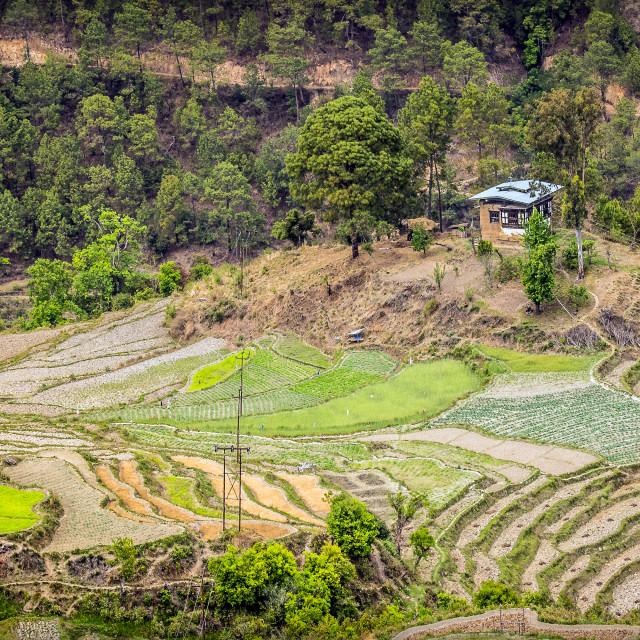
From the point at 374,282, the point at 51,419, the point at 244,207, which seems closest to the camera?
the point at 51,419

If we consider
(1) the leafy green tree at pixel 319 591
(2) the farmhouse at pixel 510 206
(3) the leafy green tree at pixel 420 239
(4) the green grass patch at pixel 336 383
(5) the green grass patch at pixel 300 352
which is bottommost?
(5) the green grass patch at pixel 300 352

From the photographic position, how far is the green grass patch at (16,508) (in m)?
42.5

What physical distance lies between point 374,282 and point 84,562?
37486mm

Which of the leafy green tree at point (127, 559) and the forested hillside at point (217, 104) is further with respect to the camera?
the forested hillside at point (217, 104)

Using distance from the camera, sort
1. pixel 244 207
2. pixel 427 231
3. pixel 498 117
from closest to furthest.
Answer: pixel 427 231 → pixel 498 117 → pixel 244 207

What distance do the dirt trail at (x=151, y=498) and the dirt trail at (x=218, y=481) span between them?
247 centimetres

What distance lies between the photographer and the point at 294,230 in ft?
271

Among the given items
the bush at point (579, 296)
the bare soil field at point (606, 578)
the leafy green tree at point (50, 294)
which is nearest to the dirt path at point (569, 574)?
the bare soil field at point (606, 578)

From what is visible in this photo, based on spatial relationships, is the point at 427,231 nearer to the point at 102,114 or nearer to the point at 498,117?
the point at 498,117

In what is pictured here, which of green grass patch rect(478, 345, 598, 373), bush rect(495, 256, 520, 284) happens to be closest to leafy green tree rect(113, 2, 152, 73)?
bush rect(495, 256, 520, 284)

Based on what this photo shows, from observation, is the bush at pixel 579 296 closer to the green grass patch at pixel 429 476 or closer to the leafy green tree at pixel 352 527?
the green grass patch at pixel 429 476

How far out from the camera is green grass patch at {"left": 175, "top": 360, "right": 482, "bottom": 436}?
60906mm

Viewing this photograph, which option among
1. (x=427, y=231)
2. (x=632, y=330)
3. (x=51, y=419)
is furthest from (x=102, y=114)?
(x=632, y=330)

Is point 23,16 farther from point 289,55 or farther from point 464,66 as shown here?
point 464,66
